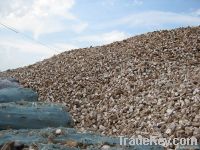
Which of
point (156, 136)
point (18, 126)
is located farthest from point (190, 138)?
point (18, 126)

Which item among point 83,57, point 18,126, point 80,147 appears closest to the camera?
point 80,147

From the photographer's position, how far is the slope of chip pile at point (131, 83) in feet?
22.2

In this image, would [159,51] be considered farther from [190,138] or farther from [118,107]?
[190,138]

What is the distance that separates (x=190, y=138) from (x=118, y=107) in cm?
227

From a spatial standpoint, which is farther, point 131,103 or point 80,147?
point 131,103

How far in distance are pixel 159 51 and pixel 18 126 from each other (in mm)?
4505

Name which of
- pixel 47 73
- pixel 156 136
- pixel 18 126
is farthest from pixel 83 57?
pixel 156 136

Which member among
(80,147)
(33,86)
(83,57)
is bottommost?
(80,147)

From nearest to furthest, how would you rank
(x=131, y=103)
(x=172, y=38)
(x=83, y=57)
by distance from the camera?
(x=131, y=103) < (x=172, y=38) < (x=83, y=57)

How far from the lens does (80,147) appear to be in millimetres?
5203

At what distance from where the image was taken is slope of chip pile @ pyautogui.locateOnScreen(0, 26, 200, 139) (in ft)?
22.2

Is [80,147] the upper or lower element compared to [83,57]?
lower

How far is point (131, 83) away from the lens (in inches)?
344

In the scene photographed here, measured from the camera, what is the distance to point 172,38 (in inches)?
438
